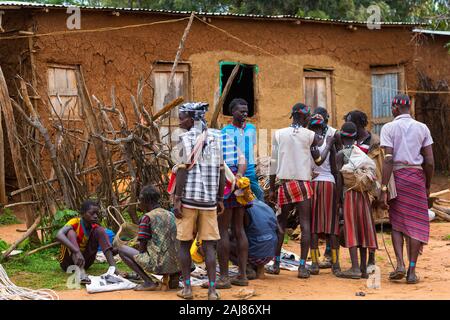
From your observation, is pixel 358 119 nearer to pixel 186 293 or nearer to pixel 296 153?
pixel 296 153

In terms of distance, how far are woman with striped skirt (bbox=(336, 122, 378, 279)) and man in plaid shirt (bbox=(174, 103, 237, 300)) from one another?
1.58 m

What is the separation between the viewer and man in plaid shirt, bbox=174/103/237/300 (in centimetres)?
655

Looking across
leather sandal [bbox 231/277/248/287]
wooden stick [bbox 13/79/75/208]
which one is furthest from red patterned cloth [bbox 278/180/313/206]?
wooden stick [bbox 13/79/75/208]

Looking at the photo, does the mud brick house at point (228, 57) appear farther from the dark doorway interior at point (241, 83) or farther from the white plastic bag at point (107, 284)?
the white plastic bag at point (107, 284)

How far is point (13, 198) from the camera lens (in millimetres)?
12930

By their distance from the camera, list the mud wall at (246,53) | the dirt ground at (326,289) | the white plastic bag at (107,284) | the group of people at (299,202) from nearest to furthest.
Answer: the dirt ground at (326,289) < the white plastic bag at (107,284) < the group of people at (299,202) < the mud wall at (246,53)

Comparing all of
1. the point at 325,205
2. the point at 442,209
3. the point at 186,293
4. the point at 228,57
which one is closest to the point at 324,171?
the point at 325,205

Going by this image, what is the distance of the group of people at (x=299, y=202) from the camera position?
6.99m

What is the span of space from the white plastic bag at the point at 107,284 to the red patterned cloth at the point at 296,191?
168 cm

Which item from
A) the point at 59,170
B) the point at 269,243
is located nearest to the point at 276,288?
the point at 269,243

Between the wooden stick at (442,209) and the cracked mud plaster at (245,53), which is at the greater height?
the cracked mud plaster at (245,53)

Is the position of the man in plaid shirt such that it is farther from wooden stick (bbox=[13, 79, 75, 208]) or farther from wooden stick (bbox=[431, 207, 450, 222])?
wooden stick (bbox=[431, 207, 450, 222])

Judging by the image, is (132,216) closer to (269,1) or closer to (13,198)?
(13,198)

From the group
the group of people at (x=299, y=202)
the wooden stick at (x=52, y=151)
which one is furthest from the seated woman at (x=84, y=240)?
the wooden stick at (x=52, y=151)
